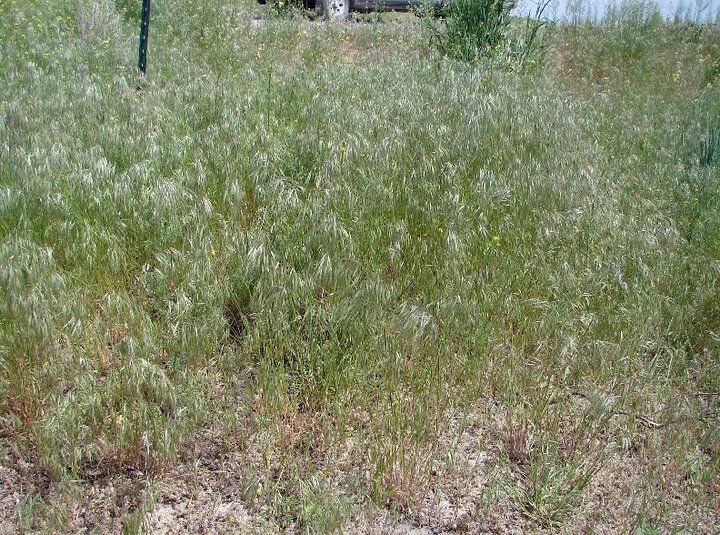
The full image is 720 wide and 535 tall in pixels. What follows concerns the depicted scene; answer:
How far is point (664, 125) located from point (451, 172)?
436 centimetres

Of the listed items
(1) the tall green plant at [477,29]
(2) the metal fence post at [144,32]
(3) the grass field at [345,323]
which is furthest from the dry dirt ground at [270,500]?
(1) the tall green plant at [477,29]

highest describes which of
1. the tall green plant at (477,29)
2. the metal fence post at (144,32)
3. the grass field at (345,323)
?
the tall green plant at (477,29)

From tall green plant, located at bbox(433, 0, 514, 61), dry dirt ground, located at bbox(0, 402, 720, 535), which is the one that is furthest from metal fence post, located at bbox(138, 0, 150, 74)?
dry dirt ground, located at bbox(0, 402, 720, 535)

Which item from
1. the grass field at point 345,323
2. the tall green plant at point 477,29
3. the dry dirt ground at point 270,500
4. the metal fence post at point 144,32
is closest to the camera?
the dry dirt ground at point 270,500

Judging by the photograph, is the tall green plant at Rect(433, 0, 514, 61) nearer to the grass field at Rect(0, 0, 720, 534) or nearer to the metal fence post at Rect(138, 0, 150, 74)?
the grass field at Rect(0, 0, 720, 534)

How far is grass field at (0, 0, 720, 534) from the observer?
2346 millimetres

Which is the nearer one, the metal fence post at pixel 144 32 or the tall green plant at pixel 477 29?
the metal fence post at pixel 144 32

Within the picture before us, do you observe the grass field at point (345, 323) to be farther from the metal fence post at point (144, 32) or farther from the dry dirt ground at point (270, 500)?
the metal fence post at point (144, 32)

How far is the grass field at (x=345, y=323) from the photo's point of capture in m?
2.35

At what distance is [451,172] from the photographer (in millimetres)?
4609

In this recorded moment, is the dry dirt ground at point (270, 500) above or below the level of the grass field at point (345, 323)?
below

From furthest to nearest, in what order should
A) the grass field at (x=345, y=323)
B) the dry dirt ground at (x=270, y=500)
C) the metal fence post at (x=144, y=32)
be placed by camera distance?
the metal fence post at (x=144, y=32) → the grass field at (x=345, y=323) → the dry dirt ground at (x=270, y=500)

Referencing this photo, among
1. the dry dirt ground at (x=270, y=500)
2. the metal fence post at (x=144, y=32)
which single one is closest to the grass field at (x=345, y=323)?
the dry dirt ground at (x=270, y=500)

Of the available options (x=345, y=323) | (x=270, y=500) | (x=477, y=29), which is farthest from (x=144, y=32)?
(x=270, y=500)
